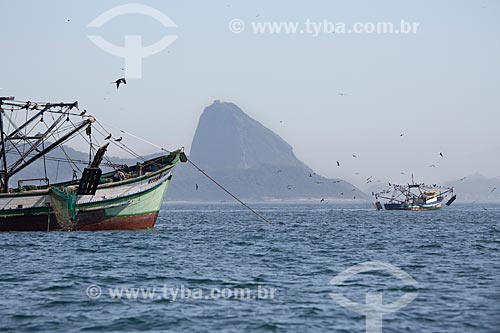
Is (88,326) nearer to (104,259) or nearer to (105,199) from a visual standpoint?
(104,259)

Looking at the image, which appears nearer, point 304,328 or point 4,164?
point 304,328

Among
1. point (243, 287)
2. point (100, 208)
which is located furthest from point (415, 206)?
point (243, 287)

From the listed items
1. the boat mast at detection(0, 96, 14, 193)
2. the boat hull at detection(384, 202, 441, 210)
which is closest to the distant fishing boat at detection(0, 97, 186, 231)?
the boat mast at detection(0, 96, 14, 193)

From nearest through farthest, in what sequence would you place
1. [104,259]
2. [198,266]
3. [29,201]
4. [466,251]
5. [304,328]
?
[304,328] → [198,266] → [104,259] → [466,251] → [29,201]

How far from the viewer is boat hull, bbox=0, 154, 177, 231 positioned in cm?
5353

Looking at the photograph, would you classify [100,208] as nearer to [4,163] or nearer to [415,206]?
[4,163]

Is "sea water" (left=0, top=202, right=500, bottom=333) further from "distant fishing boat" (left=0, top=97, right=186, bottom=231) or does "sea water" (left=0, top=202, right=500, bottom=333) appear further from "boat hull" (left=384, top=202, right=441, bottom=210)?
"boat hull" (left=384, top=202, right=441, bottom=210)

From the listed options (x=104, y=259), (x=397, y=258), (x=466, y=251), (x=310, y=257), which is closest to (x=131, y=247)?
(x=104, y=259)

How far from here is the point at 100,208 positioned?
182ft

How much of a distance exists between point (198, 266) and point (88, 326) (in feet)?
44.2

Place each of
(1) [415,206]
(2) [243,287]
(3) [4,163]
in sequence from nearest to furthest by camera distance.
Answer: (2) [243,287], (3) [4,163], (1) [415,206]

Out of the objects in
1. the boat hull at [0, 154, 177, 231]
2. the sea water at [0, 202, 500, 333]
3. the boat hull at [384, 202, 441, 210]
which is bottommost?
the sea water at [0, 202, 500, 333]

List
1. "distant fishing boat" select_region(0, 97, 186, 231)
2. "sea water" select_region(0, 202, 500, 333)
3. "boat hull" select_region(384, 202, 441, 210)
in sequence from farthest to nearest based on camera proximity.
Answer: "boat hull" select_region(384, 202, 441, 210)
"distant fishing boat" select_region(0, 97, 186, 231)
"sea water" select_region(0, 202, 500, 333)

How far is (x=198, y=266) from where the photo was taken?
3462 centimetres
